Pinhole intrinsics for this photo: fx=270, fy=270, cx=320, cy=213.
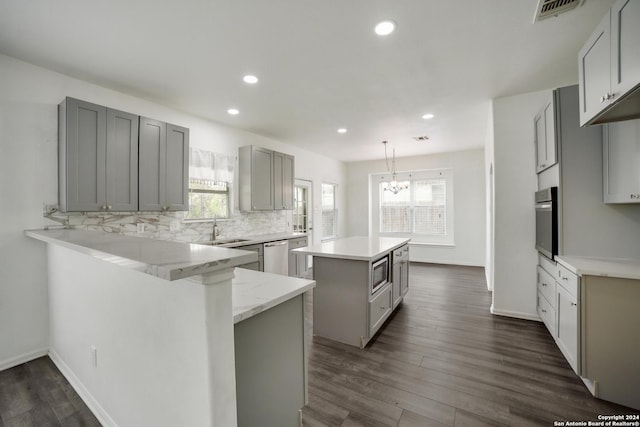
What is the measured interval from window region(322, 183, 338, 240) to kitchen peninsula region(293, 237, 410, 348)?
4024 millimetres

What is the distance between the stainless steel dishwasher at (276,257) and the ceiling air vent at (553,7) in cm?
388

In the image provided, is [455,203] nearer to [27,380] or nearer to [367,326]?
[367,326]

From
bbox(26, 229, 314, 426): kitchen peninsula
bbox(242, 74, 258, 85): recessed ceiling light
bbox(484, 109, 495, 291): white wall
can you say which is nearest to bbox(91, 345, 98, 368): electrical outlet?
bbox(26, 229, 314, 426): kitchen peninsula

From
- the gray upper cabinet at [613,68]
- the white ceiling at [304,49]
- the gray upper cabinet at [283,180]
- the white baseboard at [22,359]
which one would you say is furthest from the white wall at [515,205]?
the white baseboard at [22,359]

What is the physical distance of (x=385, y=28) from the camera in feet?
6.83

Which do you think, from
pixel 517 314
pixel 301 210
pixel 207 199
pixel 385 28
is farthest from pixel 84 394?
pixel 301 210

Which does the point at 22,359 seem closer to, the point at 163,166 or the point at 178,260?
the point at 163,166

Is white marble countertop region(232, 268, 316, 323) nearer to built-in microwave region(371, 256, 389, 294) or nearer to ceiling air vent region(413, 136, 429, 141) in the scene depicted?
built-in microwave region(371, 256, 389, 294)

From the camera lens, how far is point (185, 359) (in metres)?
1.03

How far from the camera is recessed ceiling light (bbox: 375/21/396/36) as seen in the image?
2025 millimetres

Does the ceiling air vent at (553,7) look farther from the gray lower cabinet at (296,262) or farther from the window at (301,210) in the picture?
the window at (301,210)

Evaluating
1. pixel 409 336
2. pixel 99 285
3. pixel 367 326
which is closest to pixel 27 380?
pixel 99 285

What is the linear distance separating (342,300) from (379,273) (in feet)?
1.77

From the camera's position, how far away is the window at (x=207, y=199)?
391 centimetres
